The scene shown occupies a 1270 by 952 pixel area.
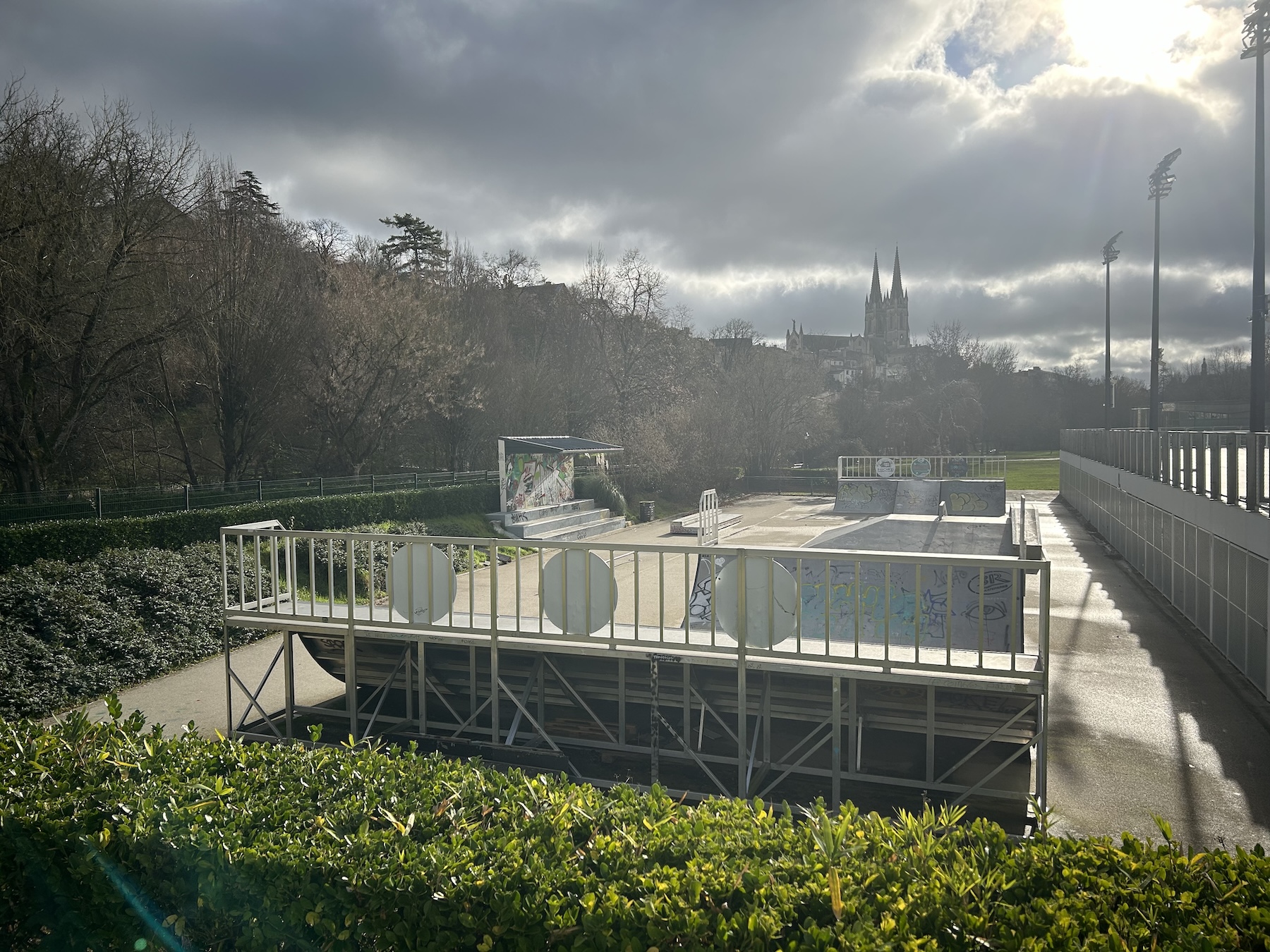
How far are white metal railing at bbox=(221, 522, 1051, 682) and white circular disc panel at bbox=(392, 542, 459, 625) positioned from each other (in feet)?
0.04

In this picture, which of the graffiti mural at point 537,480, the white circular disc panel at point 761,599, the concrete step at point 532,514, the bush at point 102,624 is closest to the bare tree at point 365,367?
the graffiti mural at point 537,480

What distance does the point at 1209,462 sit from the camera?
42.1 feet

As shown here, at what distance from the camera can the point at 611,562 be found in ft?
23.9

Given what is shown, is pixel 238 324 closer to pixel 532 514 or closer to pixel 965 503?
pixel 532 514

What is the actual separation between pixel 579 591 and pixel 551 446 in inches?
791

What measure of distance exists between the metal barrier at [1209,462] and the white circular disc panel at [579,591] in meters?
8.46

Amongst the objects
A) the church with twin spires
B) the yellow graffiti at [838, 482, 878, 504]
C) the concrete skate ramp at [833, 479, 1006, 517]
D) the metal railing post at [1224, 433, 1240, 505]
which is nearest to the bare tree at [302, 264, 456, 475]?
the yellow graffiti at [838, 482, 878, 504]

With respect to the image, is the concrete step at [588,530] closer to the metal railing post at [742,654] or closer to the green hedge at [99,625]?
the green hedge at [99,625]

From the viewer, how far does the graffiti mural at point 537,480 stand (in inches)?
1014

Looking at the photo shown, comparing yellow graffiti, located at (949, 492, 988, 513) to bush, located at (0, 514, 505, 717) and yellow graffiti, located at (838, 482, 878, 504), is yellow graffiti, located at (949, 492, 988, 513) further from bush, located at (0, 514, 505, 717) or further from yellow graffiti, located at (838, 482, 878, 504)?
bush, located at (0, 514, 505, 717)

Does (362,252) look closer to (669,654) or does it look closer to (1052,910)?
(669,654)

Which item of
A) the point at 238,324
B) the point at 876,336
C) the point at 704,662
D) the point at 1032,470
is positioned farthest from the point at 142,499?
the point at 876,336

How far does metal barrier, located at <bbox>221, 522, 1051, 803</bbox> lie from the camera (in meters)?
6.30

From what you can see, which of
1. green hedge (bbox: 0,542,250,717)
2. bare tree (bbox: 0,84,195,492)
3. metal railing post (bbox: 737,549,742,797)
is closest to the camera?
metal railing post (bbox: 737,549,742,797)
